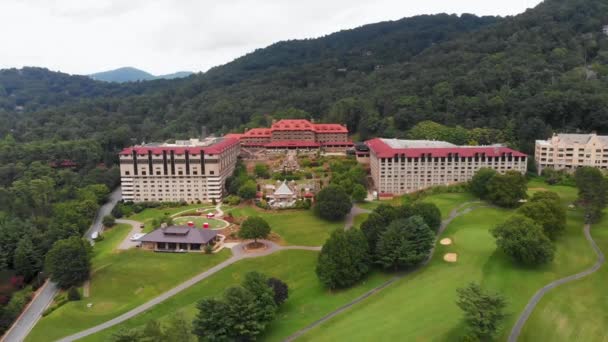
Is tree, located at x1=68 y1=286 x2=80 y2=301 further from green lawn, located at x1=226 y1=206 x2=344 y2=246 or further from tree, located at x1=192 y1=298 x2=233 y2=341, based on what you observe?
green lawn, located at x1=226 y1=206 x2=344 y2=246

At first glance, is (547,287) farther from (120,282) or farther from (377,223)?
(120,282)

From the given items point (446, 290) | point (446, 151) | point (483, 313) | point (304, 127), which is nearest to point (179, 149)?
point (304, 127)

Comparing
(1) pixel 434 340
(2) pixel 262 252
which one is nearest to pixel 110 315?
(2) pixel 262 252

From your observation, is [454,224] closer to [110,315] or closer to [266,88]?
[110,315]

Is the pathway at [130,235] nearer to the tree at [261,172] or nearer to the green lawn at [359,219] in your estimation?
the tree at [261,172]

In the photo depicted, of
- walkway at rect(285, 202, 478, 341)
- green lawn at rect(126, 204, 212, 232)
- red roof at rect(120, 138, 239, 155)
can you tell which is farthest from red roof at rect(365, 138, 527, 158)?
green lawn at rect(126, 204, 212, 232)

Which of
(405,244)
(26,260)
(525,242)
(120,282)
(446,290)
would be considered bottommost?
(120,282)
